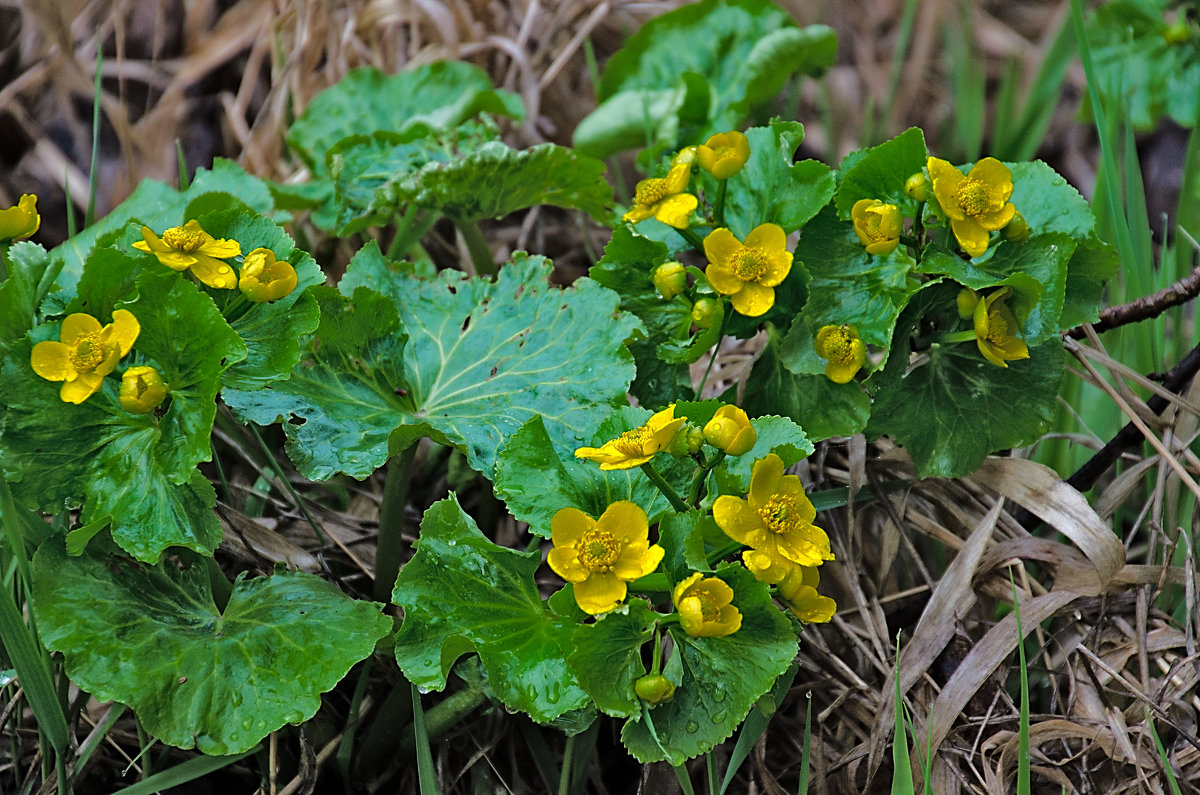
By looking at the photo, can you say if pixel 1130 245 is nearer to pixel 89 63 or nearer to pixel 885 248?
pixel 885 248

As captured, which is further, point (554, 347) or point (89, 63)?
point (89, 63)

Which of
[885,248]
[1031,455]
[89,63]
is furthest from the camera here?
[89,63]

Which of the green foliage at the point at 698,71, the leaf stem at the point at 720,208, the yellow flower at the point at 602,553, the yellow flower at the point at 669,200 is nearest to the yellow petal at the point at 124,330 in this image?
the yellow flower at the point at 602,553

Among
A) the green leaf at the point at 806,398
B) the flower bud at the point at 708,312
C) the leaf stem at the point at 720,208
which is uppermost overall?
the leaf stem at the point at 720,208

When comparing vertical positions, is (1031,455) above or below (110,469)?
below

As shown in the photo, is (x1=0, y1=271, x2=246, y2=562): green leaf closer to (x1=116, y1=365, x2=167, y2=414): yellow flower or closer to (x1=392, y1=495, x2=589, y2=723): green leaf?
(x1=116, y1=365, x2=167, y2=414): yellow flower

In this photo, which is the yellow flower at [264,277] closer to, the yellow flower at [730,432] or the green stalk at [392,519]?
the green stalk at [392,519]

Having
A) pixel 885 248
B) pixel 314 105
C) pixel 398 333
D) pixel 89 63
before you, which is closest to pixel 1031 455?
pixel 885 248
